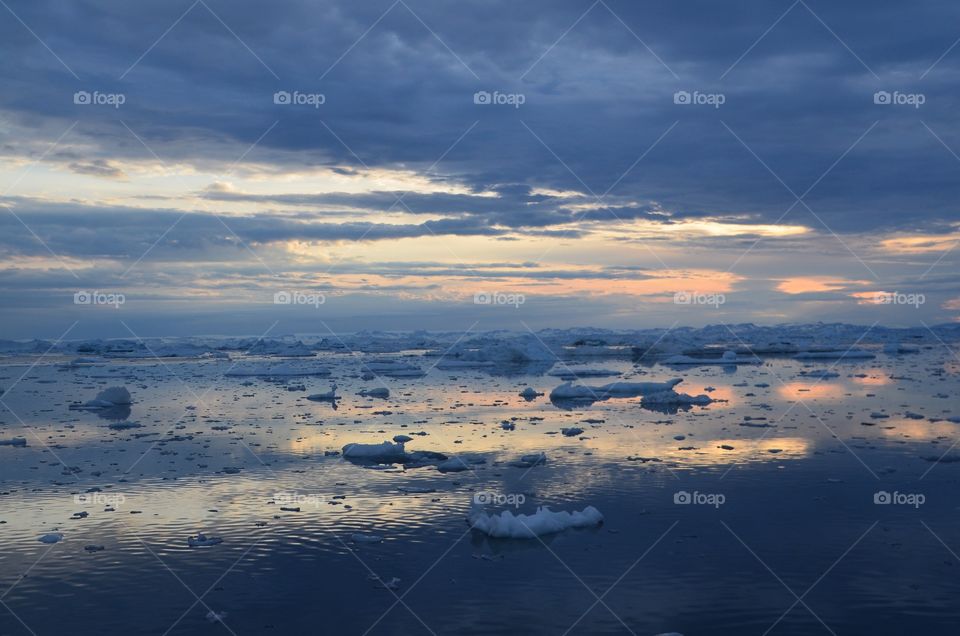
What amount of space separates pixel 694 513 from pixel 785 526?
1.49 meters

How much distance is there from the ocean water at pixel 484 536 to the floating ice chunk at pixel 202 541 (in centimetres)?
33

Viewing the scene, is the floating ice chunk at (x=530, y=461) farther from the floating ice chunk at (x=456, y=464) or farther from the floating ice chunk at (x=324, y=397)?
the floating ice chunk at (x=324, y=397)

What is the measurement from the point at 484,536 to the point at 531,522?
0.78m

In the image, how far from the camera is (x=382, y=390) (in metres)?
34.3

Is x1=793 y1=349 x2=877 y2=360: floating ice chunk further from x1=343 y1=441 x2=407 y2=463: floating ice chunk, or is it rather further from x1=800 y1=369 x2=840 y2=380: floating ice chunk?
x1=343 y1=441 x2=407 y2=463: floating ice chunk

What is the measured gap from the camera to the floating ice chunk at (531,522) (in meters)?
12.8

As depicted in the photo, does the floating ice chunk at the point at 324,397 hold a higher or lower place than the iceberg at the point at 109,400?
higher

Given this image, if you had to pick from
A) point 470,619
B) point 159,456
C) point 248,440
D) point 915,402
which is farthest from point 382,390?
point 470,619

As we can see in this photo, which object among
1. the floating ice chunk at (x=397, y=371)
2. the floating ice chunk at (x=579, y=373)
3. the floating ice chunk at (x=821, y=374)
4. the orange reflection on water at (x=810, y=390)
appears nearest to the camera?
the orange reflection on water at (x=810, y=390)

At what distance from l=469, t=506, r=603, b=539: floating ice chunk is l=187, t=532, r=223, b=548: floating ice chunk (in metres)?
4.03

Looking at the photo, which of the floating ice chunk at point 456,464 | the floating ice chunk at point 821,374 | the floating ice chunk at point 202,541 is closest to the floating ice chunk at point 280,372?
the floating ice chunk at point 821,374

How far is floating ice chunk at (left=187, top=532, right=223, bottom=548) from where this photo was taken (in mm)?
12414

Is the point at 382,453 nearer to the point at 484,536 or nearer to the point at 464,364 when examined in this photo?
the point at 484,536

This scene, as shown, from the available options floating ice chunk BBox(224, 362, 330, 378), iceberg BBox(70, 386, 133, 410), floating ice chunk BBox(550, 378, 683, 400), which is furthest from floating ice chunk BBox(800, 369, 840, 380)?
iceberg BBox(70, 386, 133, 410)
